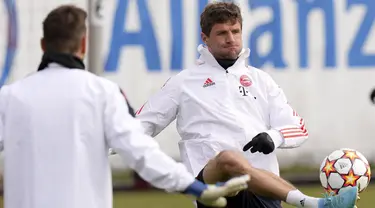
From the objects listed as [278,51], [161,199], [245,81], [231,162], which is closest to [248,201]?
[231,162]

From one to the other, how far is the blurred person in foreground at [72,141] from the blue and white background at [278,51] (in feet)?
19.1

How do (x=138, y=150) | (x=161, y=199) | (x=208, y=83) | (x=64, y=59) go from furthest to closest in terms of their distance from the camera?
(x=161, y=199) < (x=208, y=83) < (x=64, y=59) < (x=138, y=150)

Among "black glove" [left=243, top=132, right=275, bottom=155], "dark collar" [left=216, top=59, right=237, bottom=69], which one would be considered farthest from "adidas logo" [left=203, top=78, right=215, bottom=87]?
"black glove" [left=243, top=132, right=275, bottom=155]

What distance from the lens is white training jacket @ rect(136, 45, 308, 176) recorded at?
6758 mm

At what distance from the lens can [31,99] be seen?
16.8 ft

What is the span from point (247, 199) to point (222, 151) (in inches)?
18.0

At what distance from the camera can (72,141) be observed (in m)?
5.05

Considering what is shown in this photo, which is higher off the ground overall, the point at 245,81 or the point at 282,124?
the point at 245,81

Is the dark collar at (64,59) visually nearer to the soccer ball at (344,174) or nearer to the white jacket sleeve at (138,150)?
the white jacket sleeve at (138,150)

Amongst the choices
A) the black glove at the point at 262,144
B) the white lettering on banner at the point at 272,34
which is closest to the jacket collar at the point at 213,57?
the black glove at the point at 262,144

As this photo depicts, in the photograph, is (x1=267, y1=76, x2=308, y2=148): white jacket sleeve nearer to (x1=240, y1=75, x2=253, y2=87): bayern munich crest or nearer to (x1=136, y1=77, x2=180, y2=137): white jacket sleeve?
(x1=240, y1=75, x2=253, y2=87): bayern munich crest

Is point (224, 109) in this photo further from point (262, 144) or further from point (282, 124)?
point (262, 144)

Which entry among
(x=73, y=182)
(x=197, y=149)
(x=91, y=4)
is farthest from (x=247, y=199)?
(x=91, y=4)

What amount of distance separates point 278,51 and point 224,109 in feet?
15.8
